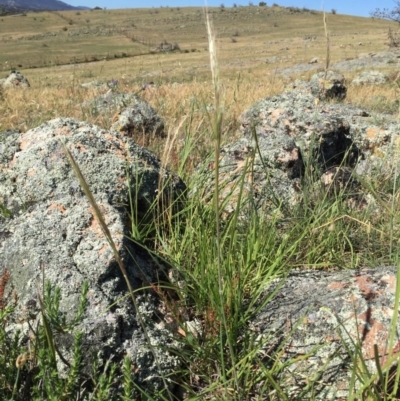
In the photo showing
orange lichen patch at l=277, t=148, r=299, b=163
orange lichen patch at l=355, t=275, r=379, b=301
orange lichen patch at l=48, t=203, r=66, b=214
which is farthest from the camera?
orange lichen patch at l=277, t=148, r=299, b=163

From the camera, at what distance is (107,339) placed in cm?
157

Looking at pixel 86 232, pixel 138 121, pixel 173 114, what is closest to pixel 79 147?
pixel 86 232

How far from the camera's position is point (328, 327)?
5.44 feet

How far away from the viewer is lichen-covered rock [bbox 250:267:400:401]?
1.51 m

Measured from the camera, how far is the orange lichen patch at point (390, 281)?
1758 millimetres

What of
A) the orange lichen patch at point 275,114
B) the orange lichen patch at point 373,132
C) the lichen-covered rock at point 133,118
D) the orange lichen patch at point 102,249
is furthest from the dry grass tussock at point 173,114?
the orange lichen patch at point 373,132

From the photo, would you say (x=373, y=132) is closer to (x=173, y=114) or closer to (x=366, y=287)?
(x=173, y=114)

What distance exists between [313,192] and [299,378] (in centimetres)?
160

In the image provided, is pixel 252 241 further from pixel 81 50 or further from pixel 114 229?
pixel 81 50

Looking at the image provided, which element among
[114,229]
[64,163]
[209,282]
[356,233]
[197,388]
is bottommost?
[197,388]

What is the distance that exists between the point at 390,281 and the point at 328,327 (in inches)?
13.1

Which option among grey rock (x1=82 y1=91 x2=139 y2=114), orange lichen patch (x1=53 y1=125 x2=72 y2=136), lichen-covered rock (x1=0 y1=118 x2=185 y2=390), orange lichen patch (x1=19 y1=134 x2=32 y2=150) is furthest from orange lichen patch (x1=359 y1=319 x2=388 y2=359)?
grey rock (x1=82 y1=91 x2=139 y2=114)

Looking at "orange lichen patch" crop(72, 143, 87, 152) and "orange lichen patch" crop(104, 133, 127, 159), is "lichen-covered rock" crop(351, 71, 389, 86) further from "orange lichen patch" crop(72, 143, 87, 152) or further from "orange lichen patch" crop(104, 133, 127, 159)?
"orange lichen patch" crop(72, 143, 87, 152)

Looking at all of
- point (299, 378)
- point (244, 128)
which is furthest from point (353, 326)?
point (244, 128)
